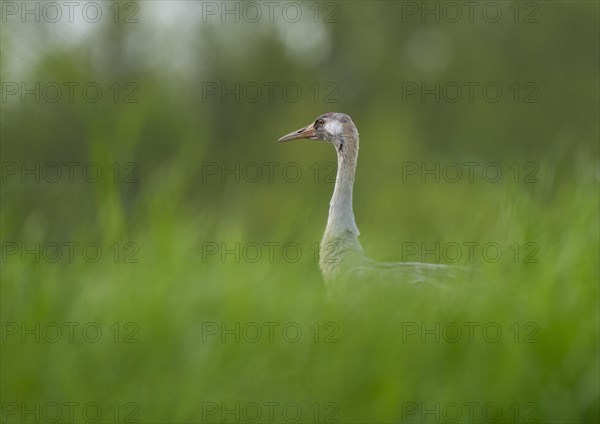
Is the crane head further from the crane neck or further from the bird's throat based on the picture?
the bird's throat

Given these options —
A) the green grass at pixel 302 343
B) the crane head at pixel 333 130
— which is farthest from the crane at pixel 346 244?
the green grass at pixel 302 343

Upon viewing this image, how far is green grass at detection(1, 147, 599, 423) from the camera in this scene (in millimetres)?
4375

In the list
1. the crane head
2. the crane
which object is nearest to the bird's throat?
the crane

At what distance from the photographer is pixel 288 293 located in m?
4.92

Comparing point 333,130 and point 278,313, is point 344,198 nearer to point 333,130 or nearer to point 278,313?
point 333,130

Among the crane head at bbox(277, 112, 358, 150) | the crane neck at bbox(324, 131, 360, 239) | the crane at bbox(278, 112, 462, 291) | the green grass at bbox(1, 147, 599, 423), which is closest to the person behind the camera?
the green grass at bbox(1, 147, 599, 423)

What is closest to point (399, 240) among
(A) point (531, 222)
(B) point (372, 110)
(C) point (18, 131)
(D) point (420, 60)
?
(A) point (531, 222)

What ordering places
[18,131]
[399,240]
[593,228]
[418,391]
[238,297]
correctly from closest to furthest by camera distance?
[418,391]
[238,297]
[593,228]
[399,240]
[18,131]

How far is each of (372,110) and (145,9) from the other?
24.7 feet

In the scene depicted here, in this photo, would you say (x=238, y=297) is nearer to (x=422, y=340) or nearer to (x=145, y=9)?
(x=422, y=340)

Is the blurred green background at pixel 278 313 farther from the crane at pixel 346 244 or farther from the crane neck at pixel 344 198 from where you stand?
the crane neck at pixel 344 198

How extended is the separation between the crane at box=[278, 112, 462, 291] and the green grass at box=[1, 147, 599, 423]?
2.57ft

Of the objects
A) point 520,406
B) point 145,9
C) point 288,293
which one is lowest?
point 520,406

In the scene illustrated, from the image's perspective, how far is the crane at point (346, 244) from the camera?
6.43 m
